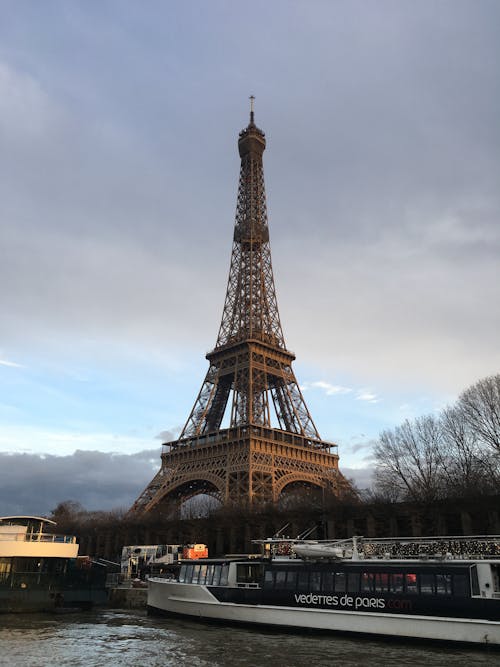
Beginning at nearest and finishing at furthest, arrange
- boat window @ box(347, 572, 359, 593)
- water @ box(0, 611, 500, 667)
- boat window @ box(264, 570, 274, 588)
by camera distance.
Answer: water @ box(0, 611, 500, 667) < boat window @ box(347, 572, 359, 593) < boat window @ box(264, 570, 274, 588)

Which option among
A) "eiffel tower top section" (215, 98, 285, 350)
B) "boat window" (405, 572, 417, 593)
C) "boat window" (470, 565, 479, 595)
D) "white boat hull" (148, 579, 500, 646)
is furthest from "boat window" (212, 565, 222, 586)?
"eiffel tower top section" (215, 98, 285, 350)

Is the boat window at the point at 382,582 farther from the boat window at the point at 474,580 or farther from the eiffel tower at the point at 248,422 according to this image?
the eiffel tower at the point at 248,422

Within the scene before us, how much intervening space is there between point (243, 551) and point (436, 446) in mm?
18866

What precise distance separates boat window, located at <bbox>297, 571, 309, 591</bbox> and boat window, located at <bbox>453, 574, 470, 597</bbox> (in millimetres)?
5999

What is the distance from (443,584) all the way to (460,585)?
606 millimetres

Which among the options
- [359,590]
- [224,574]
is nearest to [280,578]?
[224,574]

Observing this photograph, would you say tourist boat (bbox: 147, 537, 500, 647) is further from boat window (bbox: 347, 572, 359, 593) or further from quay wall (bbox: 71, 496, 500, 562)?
quay wall (bbox: 71, 496, 500, 562)

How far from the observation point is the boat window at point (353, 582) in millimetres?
22234

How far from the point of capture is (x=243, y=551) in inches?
1927

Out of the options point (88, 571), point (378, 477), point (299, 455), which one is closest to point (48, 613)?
point (88, 571)

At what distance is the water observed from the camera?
17.5 m

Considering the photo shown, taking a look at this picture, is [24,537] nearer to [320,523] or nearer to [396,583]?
[396,583]

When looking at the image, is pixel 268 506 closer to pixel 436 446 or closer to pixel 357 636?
pixel 436 446

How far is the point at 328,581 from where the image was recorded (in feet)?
75.3
